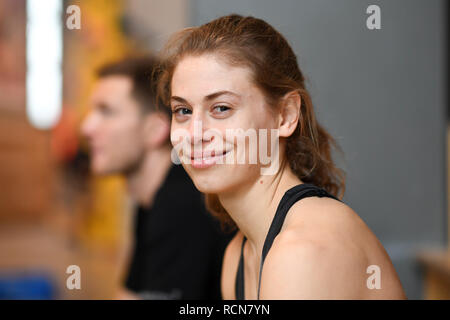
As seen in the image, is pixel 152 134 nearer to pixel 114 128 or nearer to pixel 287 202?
pixel 114 128

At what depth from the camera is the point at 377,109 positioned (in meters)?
0.68

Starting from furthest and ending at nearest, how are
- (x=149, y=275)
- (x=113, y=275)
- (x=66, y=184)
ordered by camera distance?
1. (x=66, y=184)
2. (x=113, y=275)
3. (x=149, y=275)

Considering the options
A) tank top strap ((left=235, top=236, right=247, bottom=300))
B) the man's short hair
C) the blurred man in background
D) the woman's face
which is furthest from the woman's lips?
the man's short hair

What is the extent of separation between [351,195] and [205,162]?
0.23 m

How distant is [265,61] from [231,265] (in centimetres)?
35

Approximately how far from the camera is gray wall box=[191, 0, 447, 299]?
62cm

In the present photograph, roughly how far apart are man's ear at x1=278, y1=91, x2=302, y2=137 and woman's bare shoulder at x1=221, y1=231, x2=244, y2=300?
22 centimetres

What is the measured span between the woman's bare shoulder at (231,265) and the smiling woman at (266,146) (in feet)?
0.42

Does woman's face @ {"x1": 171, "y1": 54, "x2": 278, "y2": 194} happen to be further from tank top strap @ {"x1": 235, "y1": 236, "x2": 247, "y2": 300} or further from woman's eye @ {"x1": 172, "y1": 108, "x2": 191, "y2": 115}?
tank top strap @ {"x1": 235, "y1": 236, "x2": 247, "y2": 300}

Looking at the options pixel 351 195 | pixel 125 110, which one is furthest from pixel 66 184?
pixel 351 195

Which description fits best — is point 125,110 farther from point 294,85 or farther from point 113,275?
point 113,275

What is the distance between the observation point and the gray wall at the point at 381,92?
0.62 metres

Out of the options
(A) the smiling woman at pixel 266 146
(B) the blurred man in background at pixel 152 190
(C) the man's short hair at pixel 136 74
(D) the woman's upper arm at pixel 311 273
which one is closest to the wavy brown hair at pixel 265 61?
(A) the smiling woman at pixel 266 146

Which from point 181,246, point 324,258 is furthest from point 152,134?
point 324,258
